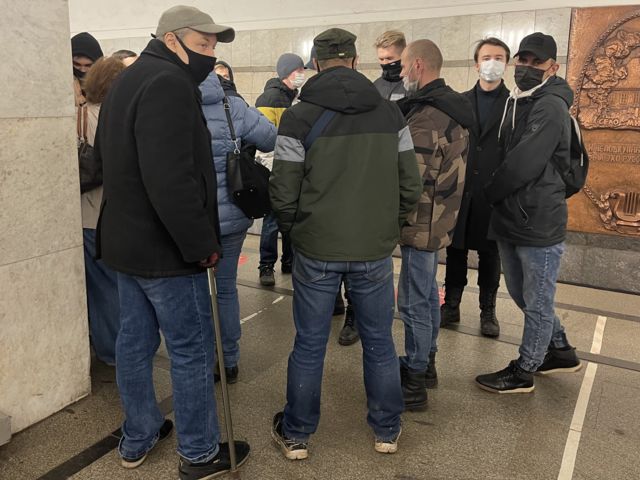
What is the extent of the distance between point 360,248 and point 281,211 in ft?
1.16

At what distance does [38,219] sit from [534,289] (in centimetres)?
243

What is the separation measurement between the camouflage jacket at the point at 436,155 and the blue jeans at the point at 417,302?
8 centimetres

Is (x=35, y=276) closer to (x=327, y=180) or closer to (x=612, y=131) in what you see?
(x=327, y=180)

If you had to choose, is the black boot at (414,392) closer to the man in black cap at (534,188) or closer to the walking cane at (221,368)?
the man in black cap at (534,188)

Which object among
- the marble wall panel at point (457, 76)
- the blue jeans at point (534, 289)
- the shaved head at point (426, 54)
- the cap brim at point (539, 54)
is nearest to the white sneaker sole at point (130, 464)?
the blue jeans at point (534, 289)

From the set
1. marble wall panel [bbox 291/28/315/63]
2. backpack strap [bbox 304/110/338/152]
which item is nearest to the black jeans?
backpack strap [bbox 304/110/338/152]

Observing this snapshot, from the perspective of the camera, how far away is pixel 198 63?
85.7 inches

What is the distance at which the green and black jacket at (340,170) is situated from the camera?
2.29m

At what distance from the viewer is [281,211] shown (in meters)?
2.41

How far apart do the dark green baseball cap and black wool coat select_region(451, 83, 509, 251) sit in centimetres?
183

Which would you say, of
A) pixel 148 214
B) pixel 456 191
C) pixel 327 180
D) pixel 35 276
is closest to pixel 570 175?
pixel 456 191

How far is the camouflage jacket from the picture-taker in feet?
9.01

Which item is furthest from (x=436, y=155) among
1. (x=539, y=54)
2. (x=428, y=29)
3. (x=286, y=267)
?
(x=428, y=29)

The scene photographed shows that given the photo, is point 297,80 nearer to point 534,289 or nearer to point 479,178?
point 479,178
